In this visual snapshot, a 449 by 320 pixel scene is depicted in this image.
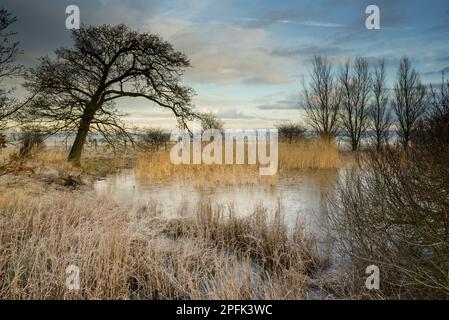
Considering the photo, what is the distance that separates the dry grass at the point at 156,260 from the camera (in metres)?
4.18

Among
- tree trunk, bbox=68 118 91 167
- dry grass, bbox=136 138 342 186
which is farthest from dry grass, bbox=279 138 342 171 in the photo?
tree trunk, bbox=68 118 91 167

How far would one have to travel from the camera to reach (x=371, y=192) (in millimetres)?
4805

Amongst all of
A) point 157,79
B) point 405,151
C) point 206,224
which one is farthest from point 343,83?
point 405,151

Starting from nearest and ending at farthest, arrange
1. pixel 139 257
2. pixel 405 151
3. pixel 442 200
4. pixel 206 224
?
pixel 442 200 < pixel 405 151 < pixel 139 257 < pixel 206 224

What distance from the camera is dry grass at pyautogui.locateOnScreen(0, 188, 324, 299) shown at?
418 centimetres

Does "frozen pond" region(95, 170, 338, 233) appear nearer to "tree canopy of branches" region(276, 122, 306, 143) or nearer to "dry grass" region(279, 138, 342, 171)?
"dry grass" region(279, 138, 342, 171)

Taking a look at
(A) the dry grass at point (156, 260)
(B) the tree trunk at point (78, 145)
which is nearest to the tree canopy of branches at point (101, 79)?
(B) the tree trunk at point (78, 145)

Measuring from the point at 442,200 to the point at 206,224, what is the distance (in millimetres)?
3885

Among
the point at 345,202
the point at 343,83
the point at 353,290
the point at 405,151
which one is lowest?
the point at 353,290

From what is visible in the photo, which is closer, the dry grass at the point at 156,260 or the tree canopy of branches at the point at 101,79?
the dry grass at the point at 156,260

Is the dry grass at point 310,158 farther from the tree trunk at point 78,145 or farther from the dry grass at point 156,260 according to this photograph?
the dry grass at point 156,260

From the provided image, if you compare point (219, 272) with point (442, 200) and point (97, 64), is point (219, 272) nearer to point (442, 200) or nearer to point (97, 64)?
point (442, 200)

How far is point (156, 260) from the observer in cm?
472
